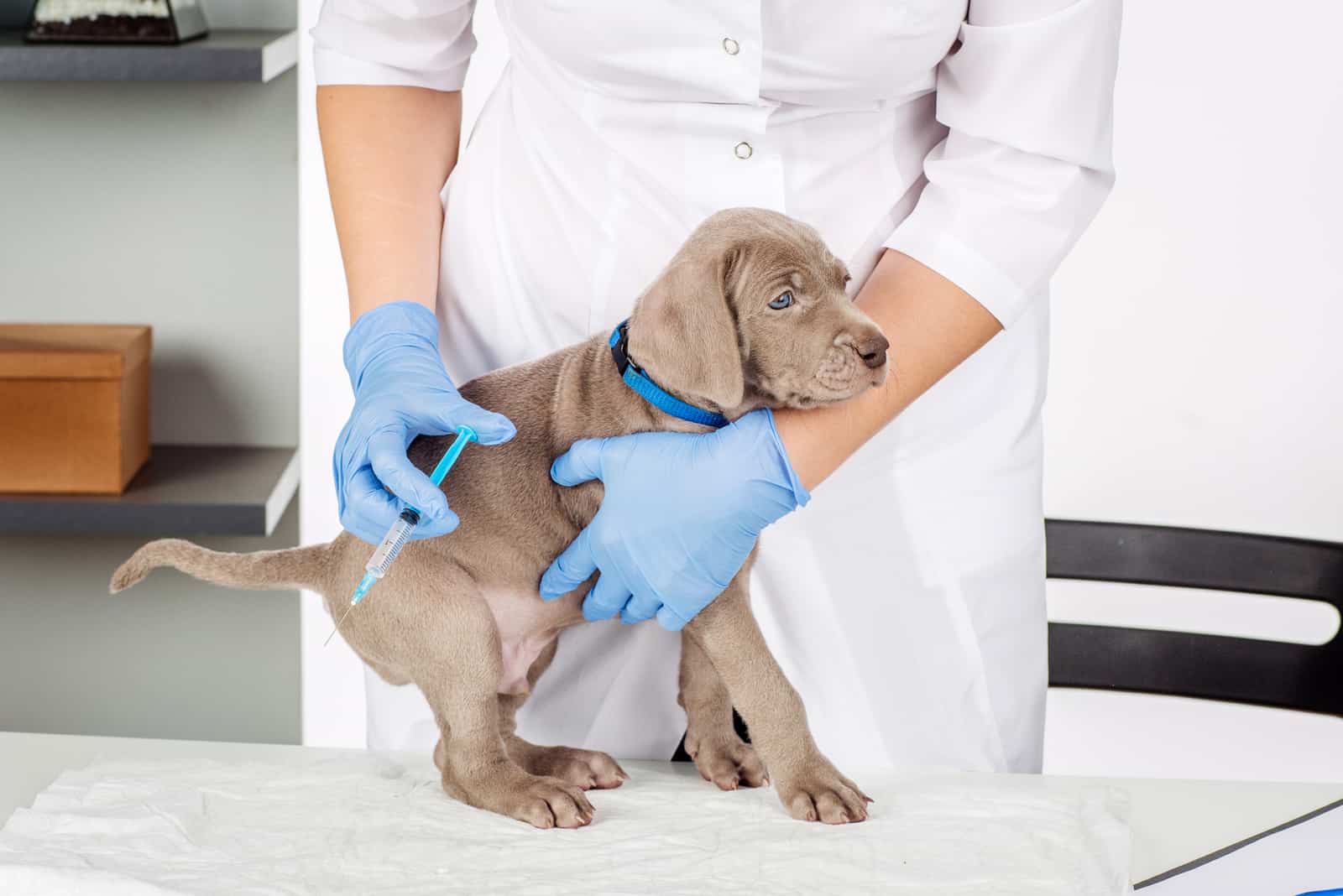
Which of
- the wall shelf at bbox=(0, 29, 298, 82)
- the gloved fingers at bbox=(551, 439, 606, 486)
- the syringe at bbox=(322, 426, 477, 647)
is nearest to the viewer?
the syringe at bbox=(322, 426, 477, 647)

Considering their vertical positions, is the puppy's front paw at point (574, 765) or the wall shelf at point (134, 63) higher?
the wall shelf at point (134, 63)

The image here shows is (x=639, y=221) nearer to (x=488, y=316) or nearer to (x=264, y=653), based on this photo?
(x=488, y=316)

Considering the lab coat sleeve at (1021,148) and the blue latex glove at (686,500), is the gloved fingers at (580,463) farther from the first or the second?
the lab coat sleeve at (1021,148)

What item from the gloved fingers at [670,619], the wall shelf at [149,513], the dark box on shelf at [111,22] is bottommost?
the wall shelf at [149,513]

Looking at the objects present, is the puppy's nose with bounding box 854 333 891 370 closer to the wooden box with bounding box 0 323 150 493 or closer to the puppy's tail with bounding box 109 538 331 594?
the puppy's tail with bounding box 109 538 331 594

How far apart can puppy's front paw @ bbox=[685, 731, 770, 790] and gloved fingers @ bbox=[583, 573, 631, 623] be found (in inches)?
5.3

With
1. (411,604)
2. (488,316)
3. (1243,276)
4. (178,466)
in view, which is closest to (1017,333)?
(488,316)

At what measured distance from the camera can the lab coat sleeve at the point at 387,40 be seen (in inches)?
51.1

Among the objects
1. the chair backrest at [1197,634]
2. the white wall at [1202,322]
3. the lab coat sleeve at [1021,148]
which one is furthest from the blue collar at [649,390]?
the white wall at [1202,322]

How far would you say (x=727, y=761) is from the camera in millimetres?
1185

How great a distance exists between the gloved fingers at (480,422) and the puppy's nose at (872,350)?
26 centimetres

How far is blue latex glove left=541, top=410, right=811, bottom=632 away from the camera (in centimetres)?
110

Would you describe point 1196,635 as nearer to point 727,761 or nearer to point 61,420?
point 727,761

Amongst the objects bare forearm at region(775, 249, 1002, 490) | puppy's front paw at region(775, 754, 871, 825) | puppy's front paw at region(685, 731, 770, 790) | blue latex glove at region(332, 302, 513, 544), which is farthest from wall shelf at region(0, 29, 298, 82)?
puppy's front paw at region(775, 754, 871, 825)
